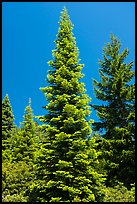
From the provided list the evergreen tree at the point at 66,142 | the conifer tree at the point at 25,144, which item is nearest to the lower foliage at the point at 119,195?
the evergreen tree at the point at 66,142

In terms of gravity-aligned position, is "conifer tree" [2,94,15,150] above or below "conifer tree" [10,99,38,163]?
above

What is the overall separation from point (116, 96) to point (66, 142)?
24.4ft

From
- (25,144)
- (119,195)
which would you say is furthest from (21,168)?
(119,195)

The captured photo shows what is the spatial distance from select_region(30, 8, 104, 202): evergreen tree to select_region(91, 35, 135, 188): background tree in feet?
8.50

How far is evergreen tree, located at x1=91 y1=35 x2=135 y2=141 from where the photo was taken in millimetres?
24481

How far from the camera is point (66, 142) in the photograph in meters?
20.3

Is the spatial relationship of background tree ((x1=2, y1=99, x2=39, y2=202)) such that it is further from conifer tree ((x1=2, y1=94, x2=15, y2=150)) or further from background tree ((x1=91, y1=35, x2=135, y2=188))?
background tree ((x1=91, y1=35, x2=135, y2=188))

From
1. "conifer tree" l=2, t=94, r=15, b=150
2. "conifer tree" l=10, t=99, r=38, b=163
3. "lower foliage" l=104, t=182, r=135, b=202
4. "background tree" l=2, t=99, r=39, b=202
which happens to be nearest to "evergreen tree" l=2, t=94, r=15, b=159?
"conifer tree" l=2, t=94, r=15, b=150

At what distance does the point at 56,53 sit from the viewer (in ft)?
75.2

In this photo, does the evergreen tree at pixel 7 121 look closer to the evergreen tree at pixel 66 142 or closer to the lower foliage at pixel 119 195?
the evergreen tree at pixel 66 142

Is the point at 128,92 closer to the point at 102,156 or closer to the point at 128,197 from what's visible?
the point at 102,156

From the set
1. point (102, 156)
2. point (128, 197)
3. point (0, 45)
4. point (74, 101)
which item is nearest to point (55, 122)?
point (74, 101)

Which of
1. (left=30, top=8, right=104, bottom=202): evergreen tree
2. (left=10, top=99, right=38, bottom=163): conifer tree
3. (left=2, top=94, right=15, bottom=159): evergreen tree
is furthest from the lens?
(left=2, top=94, right=15, bottom=159): evergreen tree

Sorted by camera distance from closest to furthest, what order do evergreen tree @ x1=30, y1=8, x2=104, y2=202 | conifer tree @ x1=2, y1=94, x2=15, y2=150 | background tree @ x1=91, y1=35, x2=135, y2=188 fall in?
evergreen tree @ x1=30, y1=8, x2=104, y2=202, background tree @ x1=91, y1=35, x2=135, y2=188, conifer tree @ x1=2, y1=94, x2=15, y2=150
